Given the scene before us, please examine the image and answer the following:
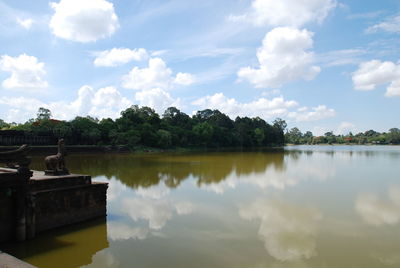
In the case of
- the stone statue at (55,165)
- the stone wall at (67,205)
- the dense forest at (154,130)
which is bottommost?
the stone wall at (67,205)

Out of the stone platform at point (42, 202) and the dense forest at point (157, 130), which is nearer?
the stone platform at point (42, 202)

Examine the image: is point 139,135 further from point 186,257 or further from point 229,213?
point 186,257

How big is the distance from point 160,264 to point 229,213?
5652mm

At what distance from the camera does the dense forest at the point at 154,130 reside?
182ft

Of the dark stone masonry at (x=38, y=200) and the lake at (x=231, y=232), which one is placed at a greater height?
the dark stone masonry at (x=38, y=200)

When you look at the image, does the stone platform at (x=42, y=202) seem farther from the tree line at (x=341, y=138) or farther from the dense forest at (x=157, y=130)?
the tree line at (x=341, y=138)

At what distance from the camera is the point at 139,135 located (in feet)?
209

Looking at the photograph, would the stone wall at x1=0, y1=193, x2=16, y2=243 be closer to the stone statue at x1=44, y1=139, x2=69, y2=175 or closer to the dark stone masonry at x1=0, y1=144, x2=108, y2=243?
the dark stone masonry at x1=0, y1=144, x2=108, y2=243

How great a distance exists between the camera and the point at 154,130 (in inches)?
2815

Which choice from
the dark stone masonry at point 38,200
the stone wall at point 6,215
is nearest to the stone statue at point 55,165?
the dark stone masonry at point 38,200

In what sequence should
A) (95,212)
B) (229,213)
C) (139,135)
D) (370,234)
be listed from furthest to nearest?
(139,135) → (229,213) → (95,212) → (370,234)

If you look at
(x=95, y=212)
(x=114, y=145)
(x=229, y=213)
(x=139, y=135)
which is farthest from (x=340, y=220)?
(x=139, y=135)

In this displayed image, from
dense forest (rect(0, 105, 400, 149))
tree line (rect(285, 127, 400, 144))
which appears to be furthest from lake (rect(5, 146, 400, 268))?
tree line (rect(285, 127, 400, 144))

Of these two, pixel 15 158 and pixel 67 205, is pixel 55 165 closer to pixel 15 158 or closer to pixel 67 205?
pixel 67 205
